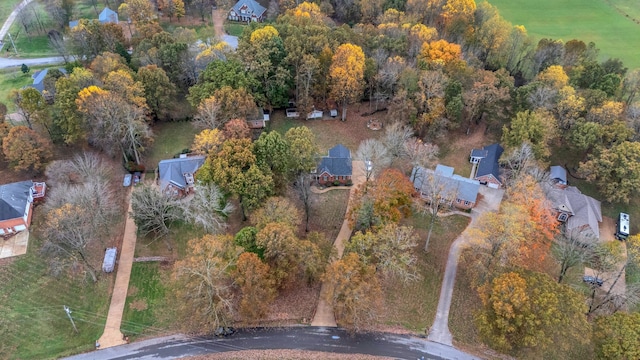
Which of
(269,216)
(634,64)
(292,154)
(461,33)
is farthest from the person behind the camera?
(634,64)

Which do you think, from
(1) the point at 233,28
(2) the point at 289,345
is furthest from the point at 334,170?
(1) the point at 233,28

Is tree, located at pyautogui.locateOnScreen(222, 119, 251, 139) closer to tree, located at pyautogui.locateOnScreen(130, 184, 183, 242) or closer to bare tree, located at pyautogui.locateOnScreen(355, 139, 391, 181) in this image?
tree, located at pyautogui.locateOnScreen(130, 184, 183, 242)

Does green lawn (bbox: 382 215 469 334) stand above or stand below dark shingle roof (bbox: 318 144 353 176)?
below

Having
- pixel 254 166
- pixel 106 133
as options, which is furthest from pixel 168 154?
Answer: pixel 254 166

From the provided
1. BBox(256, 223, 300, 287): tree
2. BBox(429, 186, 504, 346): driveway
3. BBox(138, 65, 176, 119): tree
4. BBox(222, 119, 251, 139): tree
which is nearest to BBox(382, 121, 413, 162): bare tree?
BBox(429, 186, 504, 346): driveway

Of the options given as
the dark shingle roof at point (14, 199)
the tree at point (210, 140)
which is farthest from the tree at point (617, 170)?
the dark shingle roof at point (14, 199)

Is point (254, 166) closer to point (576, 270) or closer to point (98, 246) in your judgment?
point (98, 246)
